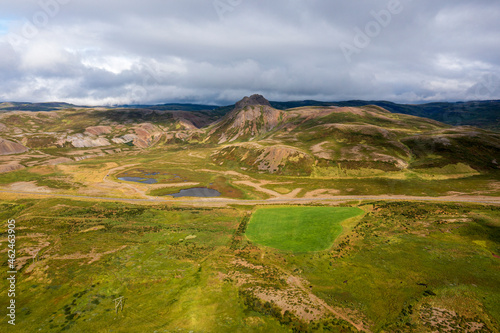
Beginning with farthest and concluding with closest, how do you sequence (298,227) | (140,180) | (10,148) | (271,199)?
(10,148)
(140,180)
(271,199)
(298,227)

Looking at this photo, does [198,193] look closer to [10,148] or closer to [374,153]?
[374,153]

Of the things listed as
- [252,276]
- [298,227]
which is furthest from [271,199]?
[252,276]

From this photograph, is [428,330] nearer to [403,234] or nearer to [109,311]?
[403,234]

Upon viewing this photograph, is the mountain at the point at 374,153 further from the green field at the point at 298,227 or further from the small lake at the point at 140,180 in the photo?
the green field at the point at 298,227

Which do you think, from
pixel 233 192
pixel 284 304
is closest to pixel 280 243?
pixel 284 304

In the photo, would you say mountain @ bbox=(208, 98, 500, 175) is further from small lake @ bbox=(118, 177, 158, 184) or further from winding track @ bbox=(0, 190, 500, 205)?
small lake @ bbox=(118, 177, 158, 184)

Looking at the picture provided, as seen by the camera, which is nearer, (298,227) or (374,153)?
(298,227)

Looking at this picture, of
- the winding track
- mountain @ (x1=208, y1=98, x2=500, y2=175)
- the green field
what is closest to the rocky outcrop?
the winding track
